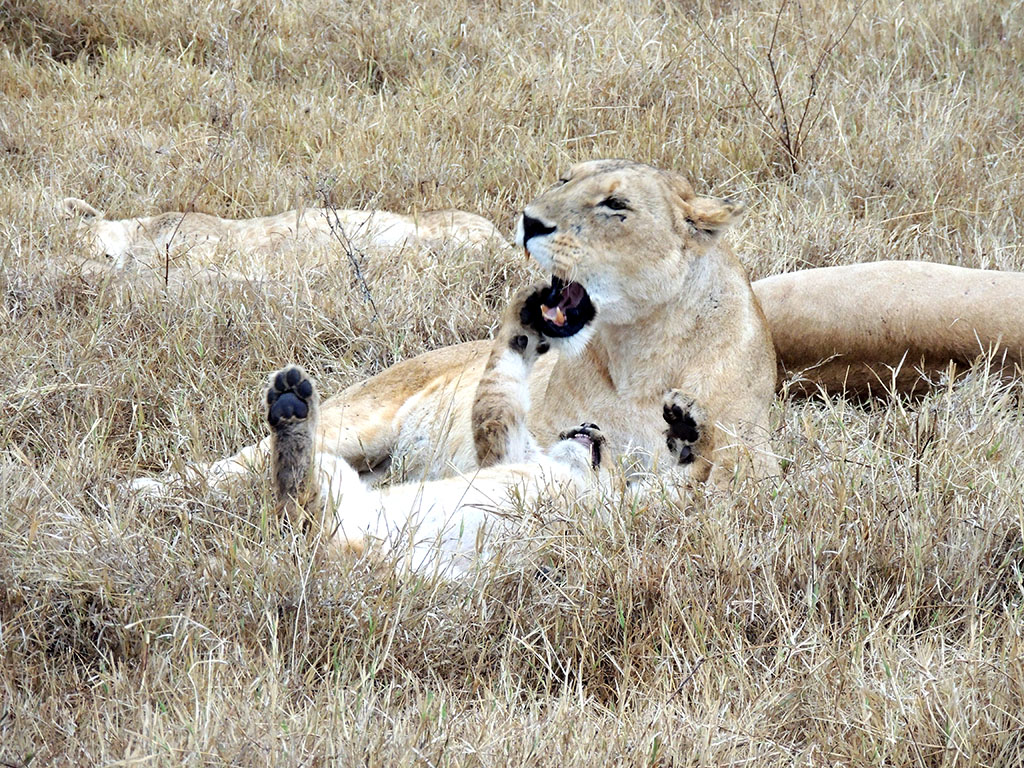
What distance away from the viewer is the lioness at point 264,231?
185 inches

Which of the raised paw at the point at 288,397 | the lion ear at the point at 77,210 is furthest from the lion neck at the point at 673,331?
the lion ear at the point at 77,210

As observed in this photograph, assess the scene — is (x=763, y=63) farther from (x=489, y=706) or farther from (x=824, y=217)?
(x=489, y=706)

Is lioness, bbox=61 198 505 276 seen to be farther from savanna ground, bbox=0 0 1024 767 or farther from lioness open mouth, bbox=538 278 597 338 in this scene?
lioness open mouth, bbox=538 278 597 338

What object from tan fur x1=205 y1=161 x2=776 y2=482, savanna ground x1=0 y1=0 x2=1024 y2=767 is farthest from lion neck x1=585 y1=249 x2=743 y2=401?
savanna ground x1=0 y1=0 x2=1024 y2=767

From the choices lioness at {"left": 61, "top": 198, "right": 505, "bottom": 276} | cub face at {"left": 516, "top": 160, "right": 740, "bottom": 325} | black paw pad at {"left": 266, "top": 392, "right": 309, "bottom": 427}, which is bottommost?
lioness at {"left": 61, "top": 198, "right": 505, "bottom": 276}

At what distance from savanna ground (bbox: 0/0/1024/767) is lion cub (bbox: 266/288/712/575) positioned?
0.35 ft

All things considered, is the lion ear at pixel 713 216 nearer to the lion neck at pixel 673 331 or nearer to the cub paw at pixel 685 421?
the lion neck at pixel 673 331

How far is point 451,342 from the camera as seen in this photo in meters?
4.20

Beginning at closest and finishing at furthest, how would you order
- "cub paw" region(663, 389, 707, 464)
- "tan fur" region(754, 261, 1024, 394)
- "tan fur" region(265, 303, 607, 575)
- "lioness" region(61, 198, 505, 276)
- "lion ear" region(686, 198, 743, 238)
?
"tan fur" region(265, 303, 607, 575), "cub paw" region(663, 389, 707, 464), "lion ear" region(686, 198, 743, 238), "tan fur" region(754, 261, 1024, 394), "lioness" region(61, 198, 505, 276)

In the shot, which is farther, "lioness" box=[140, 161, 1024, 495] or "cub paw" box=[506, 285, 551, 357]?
"cub paw" box=[506, 285, 551, 357]

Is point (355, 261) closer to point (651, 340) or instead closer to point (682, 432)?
point (651, 340)

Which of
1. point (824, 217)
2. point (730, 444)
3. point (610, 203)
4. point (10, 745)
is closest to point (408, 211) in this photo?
point (824, 217)

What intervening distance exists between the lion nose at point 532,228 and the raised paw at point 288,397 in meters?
0.66

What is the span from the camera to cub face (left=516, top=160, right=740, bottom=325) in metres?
3.09
